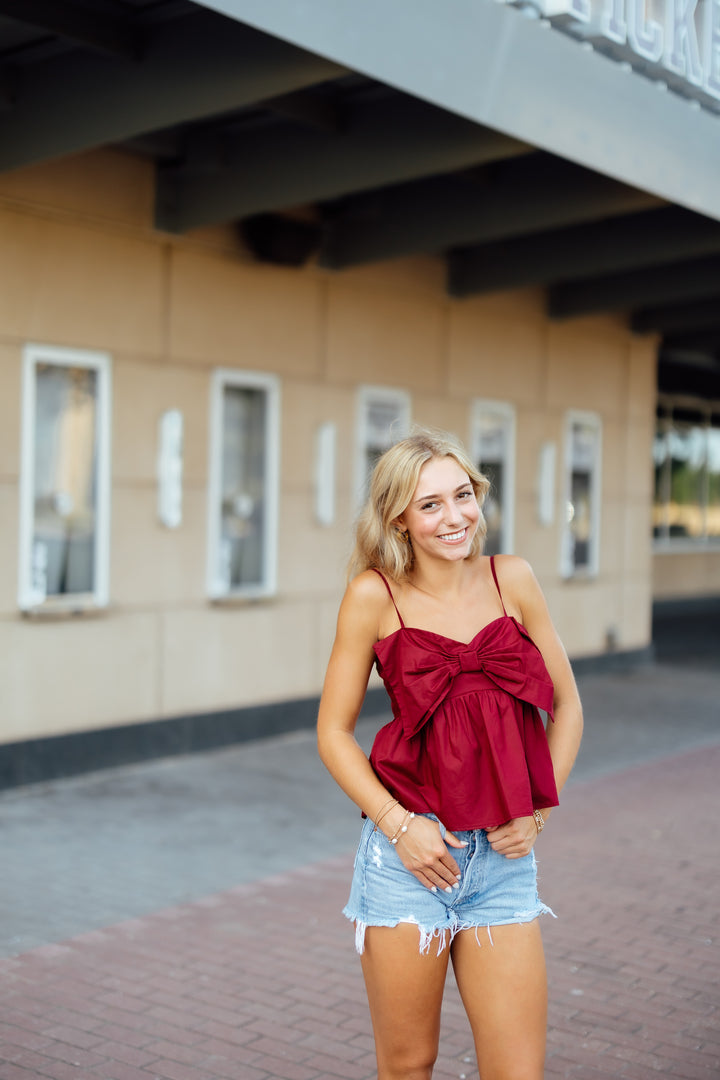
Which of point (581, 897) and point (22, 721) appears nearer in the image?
point (581, 897)

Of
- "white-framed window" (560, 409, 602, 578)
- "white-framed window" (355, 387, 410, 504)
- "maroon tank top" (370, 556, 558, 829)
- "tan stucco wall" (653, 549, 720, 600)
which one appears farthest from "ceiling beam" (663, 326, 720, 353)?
"maroon tank top" (370, 556, 558, 829)

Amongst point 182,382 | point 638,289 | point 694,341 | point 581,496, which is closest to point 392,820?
point 182,382

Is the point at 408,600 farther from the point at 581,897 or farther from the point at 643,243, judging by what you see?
the point at 643,243

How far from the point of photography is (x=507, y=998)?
8.45ft

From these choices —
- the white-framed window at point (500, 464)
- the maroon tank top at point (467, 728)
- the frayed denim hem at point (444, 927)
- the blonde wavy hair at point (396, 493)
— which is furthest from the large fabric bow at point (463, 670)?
the white-framed window at point (500, 464)

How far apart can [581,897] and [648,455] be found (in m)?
8.41

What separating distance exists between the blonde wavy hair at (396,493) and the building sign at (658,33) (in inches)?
178

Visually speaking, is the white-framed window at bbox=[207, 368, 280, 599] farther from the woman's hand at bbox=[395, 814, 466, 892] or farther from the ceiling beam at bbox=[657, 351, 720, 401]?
the ceiling beam at bbox=[657, 351, 720, 401]

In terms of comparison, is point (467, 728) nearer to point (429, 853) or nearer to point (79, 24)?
point (429, 853)

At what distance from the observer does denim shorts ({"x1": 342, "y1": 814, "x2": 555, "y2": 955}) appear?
2625 mm

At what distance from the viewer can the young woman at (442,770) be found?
102 inches

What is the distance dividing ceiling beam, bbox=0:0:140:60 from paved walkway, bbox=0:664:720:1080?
4060 millimetres

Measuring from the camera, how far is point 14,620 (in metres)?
7.20

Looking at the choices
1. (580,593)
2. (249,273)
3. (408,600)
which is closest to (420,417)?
(249,273)
